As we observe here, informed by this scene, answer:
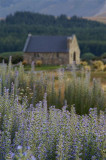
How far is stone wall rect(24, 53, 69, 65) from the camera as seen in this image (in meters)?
48.3

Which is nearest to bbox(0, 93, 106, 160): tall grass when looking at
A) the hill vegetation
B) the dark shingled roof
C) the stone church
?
the stone church

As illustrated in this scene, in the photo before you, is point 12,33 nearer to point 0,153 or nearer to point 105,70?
point 105,70

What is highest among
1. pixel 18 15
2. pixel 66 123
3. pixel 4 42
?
pixel 18 15

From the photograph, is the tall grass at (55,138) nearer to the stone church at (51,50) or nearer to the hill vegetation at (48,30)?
the stone church at (51,50)

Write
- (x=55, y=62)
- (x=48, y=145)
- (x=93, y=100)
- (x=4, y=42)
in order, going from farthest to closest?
(x=4, y=42) → (x=55, y=62) → (x=93, y=100) → (x=48, y=145)

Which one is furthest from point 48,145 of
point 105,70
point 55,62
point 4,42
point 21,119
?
point 4,42

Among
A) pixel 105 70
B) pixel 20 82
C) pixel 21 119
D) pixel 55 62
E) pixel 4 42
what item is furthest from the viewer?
pixel 4 42

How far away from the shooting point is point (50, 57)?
48.8m

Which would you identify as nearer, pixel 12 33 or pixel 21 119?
pixel 21 119

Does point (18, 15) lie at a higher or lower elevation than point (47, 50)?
higher

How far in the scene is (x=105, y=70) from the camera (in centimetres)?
3259

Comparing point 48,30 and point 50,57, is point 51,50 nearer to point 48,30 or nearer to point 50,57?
point 50,57

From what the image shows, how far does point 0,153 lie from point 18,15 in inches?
6405

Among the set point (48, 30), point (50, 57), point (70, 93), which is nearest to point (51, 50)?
point (50, 57)
